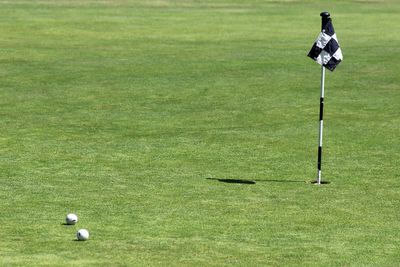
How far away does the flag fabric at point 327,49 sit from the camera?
89.5ft

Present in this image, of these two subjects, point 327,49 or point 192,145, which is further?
point 192,145

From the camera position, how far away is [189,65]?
161 feet

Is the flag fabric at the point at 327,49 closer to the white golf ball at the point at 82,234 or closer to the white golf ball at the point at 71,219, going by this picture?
the white golf ball at the point at 71,219

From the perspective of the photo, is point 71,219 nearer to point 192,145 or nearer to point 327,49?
point 327,49

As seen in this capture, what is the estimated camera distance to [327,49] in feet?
90.3

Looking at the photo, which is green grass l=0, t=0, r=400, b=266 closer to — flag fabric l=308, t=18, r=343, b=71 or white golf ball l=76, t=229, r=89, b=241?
white golf ball l=76, t=229, r=89, b=241

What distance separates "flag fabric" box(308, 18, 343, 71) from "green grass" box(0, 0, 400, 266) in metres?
2.81

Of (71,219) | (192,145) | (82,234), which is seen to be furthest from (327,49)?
(82,234)

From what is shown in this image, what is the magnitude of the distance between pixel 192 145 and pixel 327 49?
588 cm

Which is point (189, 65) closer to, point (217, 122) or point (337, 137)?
point (217, 122)

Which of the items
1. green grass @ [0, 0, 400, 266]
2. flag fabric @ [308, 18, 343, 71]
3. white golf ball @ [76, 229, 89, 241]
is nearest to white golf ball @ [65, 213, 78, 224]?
green grass @ [0, 0, 400, 266]

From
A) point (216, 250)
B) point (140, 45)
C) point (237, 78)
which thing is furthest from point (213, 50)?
point (216, 250)

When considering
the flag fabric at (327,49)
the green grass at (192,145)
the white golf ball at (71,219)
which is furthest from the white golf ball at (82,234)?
the flag fabric at (327,49)

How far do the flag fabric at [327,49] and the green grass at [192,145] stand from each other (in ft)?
9.24
